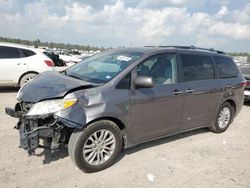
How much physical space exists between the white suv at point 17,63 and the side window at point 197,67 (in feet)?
19.3

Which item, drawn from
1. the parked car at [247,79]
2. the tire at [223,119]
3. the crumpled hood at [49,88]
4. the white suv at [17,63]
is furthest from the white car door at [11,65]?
the parked car at [247,79]

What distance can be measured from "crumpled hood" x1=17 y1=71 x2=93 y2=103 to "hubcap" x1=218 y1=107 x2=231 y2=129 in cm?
349

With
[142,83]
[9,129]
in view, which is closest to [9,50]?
[9,129]

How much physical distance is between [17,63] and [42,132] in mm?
6198

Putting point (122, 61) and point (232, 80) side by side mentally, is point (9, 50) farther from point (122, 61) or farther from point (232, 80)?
point (232, 80)

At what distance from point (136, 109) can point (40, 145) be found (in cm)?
149

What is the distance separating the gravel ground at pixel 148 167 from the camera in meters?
3.72

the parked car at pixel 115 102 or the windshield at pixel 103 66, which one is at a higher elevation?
the windshield at pixel 103 66

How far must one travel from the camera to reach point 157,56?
15.1 ft

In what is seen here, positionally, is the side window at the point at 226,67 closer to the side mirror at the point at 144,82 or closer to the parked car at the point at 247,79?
the side mirror at the point at 144,82

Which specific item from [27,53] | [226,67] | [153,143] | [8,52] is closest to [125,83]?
[153,143]

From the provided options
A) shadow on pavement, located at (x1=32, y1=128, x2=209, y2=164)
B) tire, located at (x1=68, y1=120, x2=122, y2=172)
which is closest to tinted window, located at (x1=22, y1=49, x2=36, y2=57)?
shadow on pavement, located at (x1=32, y1=128, x2=209, y2=164)

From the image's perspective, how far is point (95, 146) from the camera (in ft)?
12.8

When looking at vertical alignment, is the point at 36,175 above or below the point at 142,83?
below
